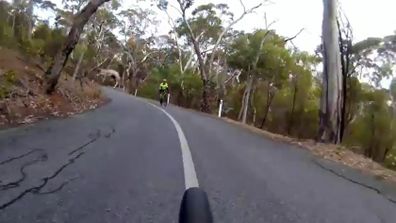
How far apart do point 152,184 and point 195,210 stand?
3565 mm

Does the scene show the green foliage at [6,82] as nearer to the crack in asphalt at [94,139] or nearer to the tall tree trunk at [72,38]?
the tall tree trunk at [72,38]

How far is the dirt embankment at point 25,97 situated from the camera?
1251cm

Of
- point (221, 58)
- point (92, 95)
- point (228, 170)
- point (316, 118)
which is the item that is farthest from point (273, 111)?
point (228, 170)

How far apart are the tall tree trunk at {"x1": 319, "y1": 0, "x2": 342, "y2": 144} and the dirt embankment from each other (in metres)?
8.07

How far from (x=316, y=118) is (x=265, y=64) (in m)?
8.70

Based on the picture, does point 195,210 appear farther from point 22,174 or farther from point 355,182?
point 355,182

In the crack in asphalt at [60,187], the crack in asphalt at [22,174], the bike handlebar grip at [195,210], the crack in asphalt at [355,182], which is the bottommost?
the crack in asphalt at [22,174]

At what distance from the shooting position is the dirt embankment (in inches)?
492

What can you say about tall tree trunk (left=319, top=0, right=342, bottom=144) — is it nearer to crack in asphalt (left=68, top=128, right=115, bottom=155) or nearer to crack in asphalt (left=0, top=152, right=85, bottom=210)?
crack in asphalt (left=68, top=128, right=115, bottom=155)

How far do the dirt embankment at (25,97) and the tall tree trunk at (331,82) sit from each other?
26.5 ft

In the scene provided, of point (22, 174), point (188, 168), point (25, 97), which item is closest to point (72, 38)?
point (25, 97)

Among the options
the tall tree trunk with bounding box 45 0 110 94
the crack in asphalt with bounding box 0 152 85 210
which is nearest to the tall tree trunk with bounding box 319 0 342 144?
the tall tree trunk with bounding box 45 0 110 94

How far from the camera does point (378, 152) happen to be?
3925cm

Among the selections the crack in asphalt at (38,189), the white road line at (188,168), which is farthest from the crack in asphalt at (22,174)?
the white road line at (188,168)
